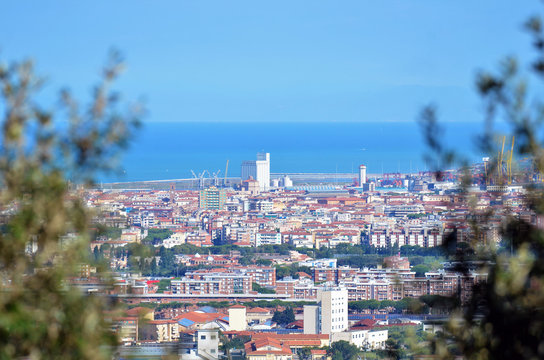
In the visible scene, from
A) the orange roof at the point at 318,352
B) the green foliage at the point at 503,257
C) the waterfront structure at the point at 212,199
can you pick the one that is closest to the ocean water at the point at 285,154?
the waterfront structure at the point at 212,199

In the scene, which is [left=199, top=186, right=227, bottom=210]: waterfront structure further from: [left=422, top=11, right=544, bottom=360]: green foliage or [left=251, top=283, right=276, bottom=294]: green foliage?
[left=422, top=11, right=544, bottom=360]: green foliage

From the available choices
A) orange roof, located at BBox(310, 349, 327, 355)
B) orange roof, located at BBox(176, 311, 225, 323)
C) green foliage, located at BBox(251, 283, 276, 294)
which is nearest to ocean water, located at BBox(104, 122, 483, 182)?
green foliage, located at BBox(251, 283, 276, 294)

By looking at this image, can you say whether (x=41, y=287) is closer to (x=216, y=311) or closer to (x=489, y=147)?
(x=489, y=147)

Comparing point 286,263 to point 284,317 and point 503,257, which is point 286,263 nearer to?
point 284,317

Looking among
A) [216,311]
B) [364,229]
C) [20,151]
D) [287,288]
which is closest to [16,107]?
[20,151]

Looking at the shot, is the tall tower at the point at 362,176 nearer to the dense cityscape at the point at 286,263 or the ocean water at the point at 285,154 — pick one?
the dense cityscape at the point at 286,263
